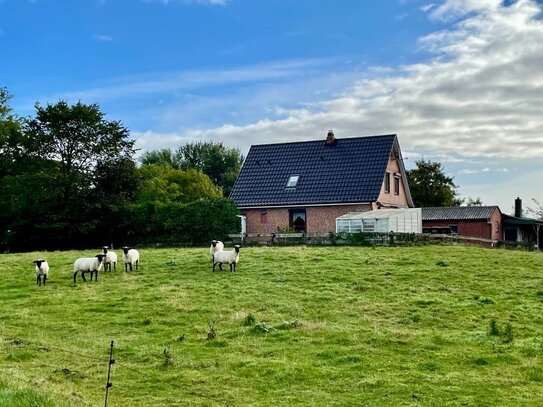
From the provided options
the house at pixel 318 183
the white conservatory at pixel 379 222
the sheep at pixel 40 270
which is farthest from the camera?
the house at pixel 318 183

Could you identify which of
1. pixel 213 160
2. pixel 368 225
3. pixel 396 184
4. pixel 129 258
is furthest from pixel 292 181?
pixel 213 160

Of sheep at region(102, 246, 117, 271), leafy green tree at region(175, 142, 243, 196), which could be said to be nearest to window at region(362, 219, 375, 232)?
sheep at region(102, 246, 117, 271)

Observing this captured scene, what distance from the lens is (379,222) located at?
38.0 meters

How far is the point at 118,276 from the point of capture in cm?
2569

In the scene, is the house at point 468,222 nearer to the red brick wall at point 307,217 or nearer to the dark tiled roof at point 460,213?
the dark tiled roof at point 460,213

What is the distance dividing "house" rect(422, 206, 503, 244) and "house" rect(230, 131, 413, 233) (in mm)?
2568

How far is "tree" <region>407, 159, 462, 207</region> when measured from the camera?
220ft

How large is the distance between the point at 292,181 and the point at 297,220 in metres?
3.05

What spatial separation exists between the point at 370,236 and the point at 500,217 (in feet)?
60.9

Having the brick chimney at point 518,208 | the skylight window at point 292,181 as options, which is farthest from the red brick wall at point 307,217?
the brick chimney at point 518,208

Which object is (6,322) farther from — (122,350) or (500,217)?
(500,217)

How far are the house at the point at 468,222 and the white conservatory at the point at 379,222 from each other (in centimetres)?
812

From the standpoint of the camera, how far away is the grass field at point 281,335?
11867 millimetres

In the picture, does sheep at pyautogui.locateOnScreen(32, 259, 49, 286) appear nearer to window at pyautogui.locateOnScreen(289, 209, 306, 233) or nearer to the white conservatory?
the white conservatory
